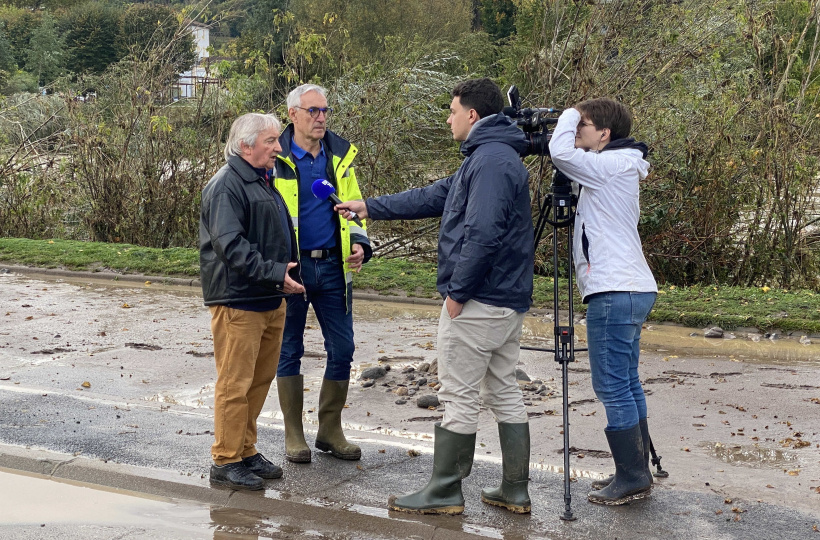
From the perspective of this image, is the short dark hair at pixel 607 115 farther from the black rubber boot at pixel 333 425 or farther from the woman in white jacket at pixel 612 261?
the black rubber boot at pixel 333 425

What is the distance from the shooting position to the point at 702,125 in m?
12.8

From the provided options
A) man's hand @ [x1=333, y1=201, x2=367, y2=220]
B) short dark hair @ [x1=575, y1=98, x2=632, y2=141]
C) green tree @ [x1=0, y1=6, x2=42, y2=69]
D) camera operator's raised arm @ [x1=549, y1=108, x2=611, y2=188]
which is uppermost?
green tree @ [x1=0, y1=6, x2=42, y2=69]

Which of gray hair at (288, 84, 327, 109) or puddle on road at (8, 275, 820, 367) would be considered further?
puddle on road at (8, 275, 820, 367)

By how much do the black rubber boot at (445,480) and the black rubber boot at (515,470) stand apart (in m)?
0.20

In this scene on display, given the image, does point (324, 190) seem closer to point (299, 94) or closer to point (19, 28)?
point (299, 94)

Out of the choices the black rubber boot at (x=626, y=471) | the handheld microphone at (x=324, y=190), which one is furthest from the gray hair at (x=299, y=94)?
the black rubber boot at (x=626, y=471)

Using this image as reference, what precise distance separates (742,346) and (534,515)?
17.9 feet

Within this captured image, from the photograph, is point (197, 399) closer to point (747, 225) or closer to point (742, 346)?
Answer: point (742, 346)

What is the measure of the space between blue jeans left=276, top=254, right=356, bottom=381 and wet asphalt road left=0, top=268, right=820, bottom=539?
21.7 inches

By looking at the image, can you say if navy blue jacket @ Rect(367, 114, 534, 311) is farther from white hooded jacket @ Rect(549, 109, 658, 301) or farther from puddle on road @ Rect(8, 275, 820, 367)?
puddle on road @ Rect(8, 275, 820, 367)

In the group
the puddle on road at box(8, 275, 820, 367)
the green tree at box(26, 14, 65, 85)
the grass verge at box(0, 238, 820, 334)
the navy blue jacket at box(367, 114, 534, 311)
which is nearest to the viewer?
the navy blue jacket at box(367, 114, 534, 311)

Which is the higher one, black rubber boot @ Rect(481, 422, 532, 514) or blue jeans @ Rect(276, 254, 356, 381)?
blue jeans @ Rect(276, 254, 356, 381)

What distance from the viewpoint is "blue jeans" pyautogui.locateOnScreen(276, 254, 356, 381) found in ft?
18.6

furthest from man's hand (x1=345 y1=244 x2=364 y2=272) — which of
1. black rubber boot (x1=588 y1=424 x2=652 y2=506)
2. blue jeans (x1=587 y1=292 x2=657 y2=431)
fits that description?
black rubber boot (x1=588 y1=424 x2=652 y2=506)
